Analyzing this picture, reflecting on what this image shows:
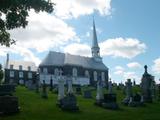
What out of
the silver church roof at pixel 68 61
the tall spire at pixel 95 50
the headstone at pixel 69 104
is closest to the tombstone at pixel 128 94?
the headstone at pixel 69 104

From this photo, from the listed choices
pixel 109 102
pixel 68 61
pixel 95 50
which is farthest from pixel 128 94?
pixel 95 50

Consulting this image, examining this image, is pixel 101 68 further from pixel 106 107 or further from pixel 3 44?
pixel 3 44

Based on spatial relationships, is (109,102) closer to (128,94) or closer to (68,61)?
(128,94)

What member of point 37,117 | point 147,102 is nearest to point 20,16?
point 37,117

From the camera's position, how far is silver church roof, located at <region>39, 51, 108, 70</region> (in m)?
82.1

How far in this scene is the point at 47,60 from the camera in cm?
8219

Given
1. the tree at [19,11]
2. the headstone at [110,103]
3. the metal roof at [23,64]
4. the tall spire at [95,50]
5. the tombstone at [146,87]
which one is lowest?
the headstone at [110,103]

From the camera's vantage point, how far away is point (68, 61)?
84188 millimetres

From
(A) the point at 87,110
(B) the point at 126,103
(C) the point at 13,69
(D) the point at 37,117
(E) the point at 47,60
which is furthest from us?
(C) the point at 13,69

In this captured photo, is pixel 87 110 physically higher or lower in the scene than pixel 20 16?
lower

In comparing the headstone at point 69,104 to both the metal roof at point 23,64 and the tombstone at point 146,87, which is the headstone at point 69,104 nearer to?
the tombstone at point 146,87

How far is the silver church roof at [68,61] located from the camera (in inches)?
3233

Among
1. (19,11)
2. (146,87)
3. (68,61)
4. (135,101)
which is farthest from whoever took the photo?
(68,61)

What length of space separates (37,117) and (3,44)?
4.97 metres
